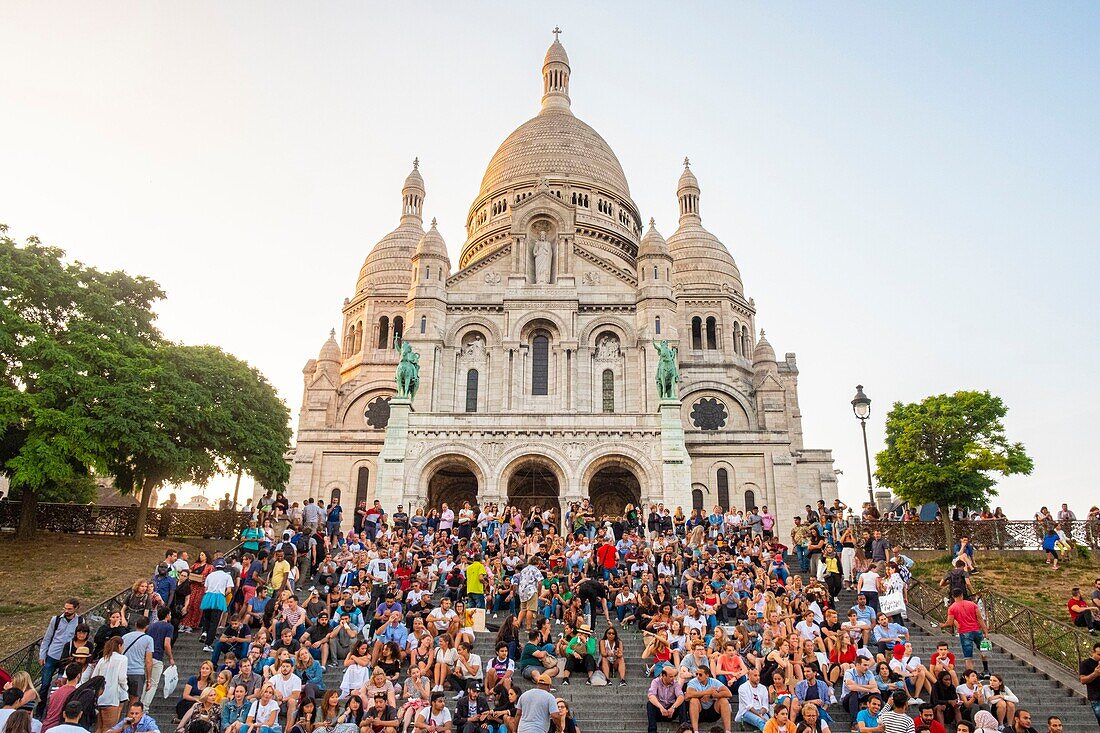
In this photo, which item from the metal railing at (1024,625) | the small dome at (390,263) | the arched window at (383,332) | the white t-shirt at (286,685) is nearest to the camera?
the white t-shirt at (286,685)

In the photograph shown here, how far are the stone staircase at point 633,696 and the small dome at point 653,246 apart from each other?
25.6 meters

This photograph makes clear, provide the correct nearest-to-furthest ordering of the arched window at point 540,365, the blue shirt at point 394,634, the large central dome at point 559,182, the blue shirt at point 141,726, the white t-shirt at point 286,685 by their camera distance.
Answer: the blue shirt at point 141,726, the white t-shirt at point 286,685, the blue shirt at point 394,634, the arched window at point 540,365, the large central dome at point 559,182

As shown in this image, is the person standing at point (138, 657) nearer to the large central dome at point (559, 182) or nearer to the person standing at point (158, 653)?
the person standing at point (158, 653)

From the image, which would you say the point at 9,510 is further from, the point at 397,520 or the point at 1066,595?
the point at 1066,595

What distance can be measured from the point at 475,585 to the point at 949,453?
68.5 feet

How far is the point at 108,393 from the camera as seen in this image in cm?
2597

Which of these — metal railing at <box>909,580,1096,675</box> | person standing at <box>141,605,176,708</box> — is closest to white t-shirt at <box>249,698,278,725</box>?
person standing at <box>141,605,176,708</box>

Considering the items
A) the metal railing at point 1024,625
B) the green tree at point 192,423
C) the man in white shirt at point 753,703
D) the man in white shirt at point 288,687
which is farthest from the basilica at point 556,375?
the man in white shirt at point 288,687

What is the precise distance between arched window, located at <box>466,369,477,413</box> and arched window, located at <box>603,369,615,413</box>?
5.88m

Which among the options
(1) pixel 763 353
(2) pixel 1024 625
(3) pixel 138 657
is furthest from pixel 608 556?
(1) pixel 763 353

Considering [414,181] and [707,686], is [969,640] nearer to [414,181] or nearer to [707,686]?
[707,686]

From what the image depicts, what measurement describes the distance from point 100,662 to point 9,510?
21.2m

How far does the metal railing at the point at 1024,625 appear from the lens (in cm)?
1619

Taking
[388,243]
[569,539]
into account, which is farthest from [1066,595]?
[388,243]
